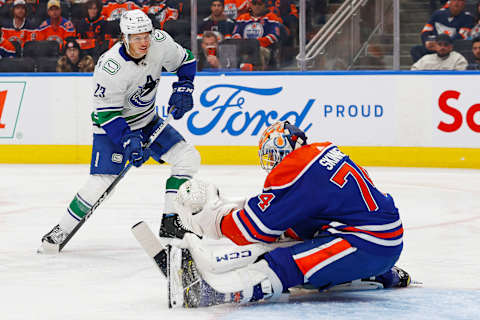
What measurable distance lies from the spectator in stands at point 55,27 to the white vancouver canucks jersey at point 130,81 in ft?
14.7

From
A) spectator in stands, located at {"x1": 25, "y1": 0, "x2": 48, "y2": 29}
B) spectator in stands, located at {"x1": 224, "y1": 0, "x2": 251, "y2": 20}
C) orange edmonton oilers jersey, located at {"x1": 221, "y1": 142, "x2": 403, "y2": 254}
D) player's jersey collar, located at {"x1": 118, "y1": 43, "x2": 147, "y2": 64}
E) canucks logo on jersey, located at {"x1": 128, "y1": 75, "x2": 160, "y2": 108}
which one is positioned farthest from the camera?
spectator in stands, located at {"x1": 25, "y1": 0, "x2": 48, "y2": 29}

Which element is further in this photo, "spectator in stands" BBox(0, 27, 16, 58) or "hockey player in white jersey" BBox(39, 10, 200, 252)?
"spectator in stands" BBox(0, 27, 16, 58)

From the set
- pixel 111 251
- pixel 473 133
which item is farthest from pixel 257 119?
pixel 111 251

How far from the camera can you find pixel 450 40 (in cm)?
784

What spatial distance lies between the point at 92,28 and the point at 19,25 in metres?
0.97

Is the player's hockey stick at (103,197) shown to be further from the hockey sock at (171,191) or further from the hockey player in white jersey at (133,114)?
the hockey sock at (171,191)

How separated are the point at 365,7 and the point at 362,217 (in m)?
5.21

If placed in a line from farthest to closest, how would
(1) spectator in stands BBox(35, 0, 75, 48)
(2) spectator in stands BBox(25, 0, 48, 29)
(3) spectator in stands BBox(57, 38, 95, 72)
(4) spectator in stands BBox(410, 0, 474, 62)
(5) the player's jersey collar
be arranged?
(2) spectator in stands BBox(25, 0, 48, 29), (1) spectator in stands BBox(35, 0, 75, 48), (3) spectator in stands BBox(57, 38, 95, 72), (4) spectator in stands BBox(410, 0, 474, 62), (5) the player's jersey collar

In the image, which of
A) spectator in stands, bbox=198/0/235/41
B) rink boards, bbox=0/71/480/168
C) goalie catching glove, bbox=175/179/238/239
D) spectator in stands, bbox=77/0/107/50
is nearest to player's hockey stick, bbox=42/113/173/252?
goalie catching glove, bbox=175/179/238/239

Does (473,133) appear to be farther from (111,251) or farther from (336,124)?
(111,251)

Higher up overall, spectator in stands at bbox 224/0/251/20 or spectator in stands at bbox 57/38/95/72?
spectator in stands at bbox 224/0/251/20

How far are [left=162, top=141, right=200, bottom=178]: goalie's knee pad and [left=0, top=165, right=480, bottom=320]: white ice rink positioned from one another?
457 millimetres

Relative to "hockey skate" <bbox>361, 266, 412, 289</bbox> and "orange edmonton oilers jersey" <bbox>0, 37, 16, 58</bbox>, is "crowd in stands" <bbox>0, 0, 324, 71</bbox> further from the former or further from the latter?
"hockey skate" <bbox>361, 266, 412, 289</bbox>

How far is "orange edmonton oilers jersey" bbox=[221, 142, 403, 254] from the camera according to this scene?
3.09 meters
